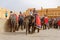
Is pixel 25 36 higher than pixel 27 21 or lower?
lower

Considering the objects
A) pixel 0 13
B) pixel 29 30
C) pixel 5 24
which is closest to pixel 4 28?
pixel 5 24

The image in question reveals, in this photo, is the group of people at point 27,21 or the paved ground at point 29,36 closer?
the paved ground at point 29,36

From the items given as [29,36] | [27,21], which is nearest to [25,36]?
[29,36]

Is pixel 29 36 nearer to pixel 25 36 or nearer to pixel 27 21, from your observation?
pixel 25 36

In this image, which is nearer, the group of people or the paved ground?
the paved ground

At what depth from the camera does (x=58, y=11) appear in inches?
2817

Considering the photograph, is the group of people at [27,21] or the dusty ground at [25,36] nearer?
the dusty ground at [25,36]

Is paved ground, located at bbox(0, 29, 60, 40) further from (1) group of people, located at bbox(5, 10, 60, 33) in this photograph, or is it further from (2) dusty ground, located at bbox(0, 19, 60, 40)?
(1) group of people, located at bbox(5, 10, 60, 33)

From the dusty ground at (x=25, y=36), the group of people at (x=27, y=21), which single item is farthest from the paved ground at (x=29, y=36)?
the group of people at (x=27, y=21)

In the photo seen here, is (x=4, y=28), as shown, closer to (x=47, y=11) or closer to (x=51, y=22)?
(x=51, y=22)

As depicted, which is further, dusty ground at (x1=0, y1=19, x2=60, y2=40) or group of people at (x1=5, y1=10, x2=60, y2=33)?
group of people at (x1=5, y1=10, x2=60, y2=33)

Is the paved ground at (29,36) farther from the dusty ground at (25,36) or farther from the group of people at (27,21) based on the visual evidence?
the group of people at (27,21)

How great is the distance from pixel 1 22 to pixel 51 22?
20631 millimetres

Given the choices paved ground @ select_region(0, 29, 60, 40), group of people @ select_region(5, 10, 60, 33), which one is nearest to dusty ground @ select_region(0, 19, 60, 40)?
paved ground @ select_region(0, 29, 60, 40)
